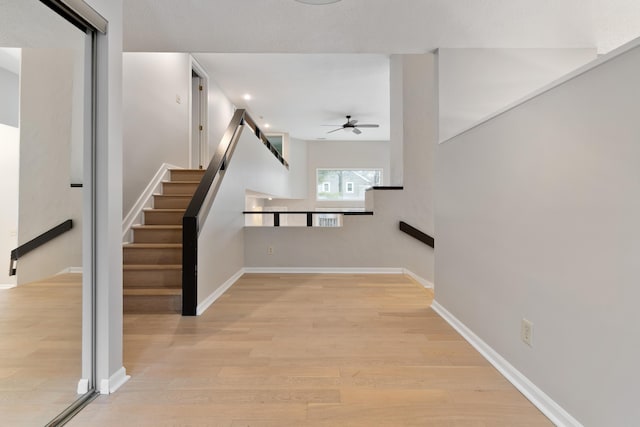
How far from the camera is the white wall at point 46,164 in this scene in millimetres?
1424

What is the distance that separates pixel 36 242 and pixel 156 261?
6.91 feet

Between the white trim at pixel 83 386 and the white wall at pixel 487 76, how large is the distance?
9.75ft

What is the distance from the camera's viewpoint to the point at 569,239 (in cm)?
144

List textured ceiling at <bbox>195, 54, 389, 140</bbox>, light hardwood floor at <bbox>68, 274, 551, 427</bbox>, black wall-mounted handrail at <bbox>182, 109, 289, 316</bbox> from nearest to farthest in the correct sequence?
light hardwood floor at <bbox>68, 274, 551, 427</bbox>
black wall-mounted handrail at <bbox>182, 109, 289, 316</bbox>
textured ceiling at <bbox>195, 54, 389, 140</bbox>

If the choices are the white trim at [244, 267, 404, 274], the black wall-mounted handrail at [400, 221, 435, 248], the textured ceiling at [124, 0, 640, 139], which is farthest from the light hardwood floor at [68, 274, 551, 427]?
the textured ceiling at [124, 0, 640, 139]

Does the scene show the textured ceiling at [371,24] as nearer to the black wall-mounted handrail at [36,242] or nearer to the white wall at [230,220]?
the white wall at [230,220]

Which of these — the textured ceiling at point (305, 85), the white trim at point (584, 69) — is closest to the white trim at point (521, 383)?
the white trim at point (584, 69)

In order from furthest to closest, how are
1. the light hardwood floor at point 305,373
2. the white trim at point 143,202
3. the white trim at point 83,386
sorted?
the white trim at point 143,202
the white trim at point 83,386
the light hardwood floor at point 305,373

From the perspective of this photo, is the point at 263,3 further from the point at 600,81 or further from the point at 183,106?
the point at 183,106

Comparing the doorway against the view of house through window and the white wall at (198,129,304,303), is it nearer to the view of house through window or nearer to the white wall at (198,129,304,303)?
the white wall at (198,129,304,303)

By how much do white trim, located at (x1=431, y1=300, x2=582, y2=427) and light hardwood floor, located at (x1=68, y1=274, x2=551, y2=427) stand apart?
0.13ft

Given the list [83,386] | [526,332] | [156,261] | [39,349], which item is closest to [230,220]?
[156,261]

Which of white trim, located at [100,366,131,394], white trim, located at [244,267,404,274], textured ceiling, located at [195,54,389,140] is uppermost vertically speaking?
textured ceiling, located at [195,54,389,140]

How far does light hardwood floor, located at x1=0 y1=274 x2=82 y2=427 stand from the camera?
1393 millimetres
